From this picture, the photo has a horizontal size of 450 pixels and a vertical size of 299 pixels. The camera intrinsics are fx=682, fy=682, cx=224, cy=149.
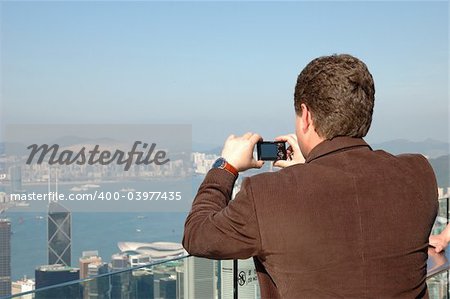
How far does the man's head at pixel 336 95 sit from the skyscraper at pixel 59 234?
14406 millimetres

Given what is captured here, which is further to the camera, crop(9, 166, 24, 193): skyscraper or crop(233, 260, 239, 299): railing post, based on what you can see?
crop(9, 166, 24, 193): skyscraper

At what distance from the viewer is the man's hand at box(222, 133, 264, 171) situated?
136 cm

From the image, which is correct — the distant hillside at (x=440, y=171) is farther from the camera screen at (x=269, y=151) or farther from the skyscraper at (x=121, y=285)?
the skyscraper at (x=121, y=285)

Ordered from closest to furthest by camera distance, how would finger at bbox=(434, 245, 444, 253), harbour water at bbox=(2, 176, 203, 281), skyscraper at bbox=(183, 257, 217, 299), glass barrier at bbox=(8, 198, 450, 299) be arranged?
finger at bbox=(434, 245, 444, 253) < glass barrier at bbox=(8, 198, 450, 299) < skyscraper at bbox=(183, 257, 217, 299) < harbour water at bbox=(2, 176, 203, 281)

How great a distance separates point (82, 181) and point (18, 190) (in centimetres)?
164

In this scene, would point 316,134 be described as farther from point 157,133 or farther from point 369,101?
point 157,133

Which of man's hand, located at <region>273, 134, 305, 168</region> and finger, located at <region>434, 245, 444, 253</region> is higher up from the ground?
man's hand, located at <region>273, 134, 305, 168</region>

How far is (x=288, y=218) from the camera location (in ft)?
3.72

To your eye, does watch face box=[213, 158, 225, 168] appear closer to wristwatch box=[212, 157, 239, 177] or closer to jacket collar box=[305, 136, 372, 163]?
wristwatch box=[212, 157, 239, 177]

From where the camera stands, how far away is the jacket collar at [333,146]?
4.00 ft

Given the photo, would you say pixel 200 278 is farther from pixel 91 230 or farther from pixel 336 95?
pixel 91 230

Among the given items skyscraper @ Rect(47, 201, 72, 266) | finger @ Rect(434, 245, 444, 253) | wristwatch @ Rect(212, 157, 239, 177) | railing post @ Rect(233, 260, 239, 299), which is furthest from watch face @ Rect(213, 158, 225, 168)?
skyscraper @ Rect(47, 201, 72, 266)

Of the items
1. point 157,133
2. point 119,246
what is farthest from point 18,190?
point 157,133

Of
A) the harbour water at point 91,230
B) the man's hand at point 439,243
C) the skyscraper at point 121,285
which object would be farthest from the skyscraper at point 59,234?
the man's hand at point 439,243
